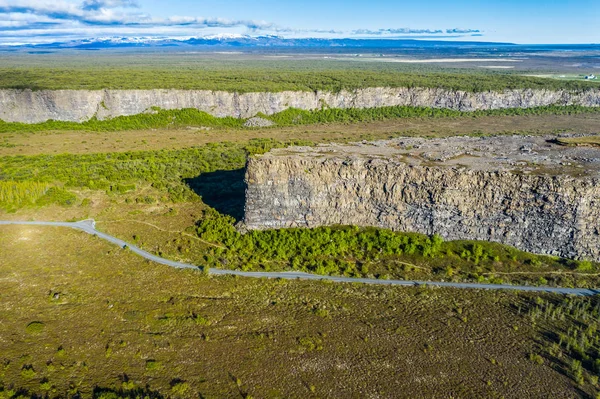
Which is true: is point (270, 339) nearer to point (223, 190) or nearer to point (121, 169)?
point (223, 190)

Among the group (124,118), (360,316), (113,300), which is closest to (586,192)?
(360,316)

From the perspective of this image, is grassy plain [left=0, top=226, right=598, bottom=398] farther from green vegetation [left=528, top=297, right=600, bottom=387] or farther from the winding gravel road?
the winding gravel road

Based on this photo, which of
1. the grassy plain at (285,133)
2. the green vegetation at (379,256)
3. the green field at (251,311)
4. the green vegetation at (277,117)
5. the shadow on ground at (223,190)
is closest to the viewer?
the green field at (251,311)

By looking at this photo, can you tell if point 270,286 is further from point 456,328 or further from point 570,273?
point 570,273

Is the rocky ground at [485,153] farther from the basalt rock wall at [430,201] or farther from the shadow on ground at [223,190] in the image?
the shadow on ground at [223,190]

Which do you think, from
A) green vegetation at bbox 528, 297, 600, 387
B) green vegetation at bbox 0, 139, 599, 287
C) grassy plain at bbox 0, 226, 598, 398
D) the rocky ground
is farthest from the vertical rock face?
grassy plain at bbox 0, 226, 598, 398

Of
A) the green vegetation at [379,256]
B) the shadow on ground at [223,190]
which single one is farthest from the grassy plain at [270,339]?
the shadow on ground at [223,190]
